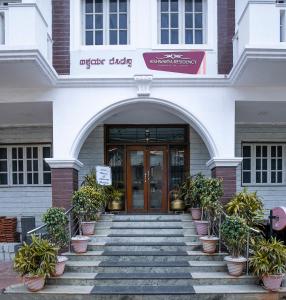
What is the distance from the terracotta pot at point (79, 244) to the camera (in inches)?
337

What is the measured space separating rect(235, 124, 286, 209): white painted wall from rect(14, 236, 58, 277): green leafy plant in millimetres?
5991

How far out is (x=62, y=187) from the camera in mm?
9281

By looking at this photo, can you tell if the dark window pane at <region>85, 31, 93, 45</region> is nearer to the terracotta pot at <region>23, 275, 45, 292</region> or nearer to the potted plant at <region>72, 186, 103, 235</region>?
the potted plant at <region>72, 186, 103, 235</region>

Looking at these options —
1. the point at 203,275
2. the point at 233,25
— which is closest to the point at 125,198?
the point at 203,275

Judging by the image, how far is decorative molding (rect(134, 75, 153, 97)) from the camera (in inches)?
360

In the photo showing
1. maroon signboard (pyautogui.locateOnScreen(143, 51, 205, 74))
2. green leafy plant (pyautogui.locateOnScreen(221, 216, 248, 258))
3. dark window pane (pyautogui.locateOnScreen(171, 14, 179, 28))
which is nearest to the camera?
green leafy plant (pyautogui.locateOnScreen(221, 216, 248, 258))

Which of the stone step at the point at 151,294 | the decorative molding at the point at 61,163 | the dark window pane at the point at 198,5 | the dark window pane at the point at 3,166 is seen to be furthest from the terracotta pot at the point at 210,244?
the dark window pane at the point at 3,166

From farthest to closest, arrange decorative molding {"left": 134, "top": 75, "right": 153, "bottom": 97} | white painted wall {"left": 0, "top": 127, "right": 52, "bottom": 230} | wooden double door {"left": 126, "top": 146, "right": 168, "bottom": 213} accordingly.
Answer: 1. white painted wall {"left": 0, "top": 127, "right": 52, "bottom": 230}
2. wooden double door {"left": 126, "top": 146, "right": 168, "bottom": 213}
3. decorative molding {"left": 134, "top": 75, "right": 153, "bottom": 97}

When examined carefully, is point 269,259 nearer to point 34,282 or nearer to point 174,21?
point 34,282

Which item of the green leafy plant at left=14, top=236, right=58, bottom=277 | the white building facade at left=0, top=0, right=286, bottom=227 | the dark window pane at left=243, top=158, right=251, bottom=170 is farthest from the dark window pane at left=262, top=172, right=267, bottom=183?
the green leafy plant at left=14, top=236, right=58, bottom=277

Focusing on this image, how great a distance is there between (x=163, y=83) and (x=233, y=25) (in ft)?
6.57

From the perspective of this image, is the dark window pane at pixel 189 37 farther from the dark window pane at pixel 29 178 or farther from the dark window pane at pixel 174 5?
the dark window pane at pixel 29 178

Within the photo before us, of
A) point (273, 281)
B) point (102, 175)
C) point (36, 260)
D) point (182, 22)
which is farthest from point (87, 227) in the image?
point (182, 22)

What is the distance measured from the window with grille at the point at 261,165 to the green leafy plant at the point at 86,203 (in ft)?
14.7
